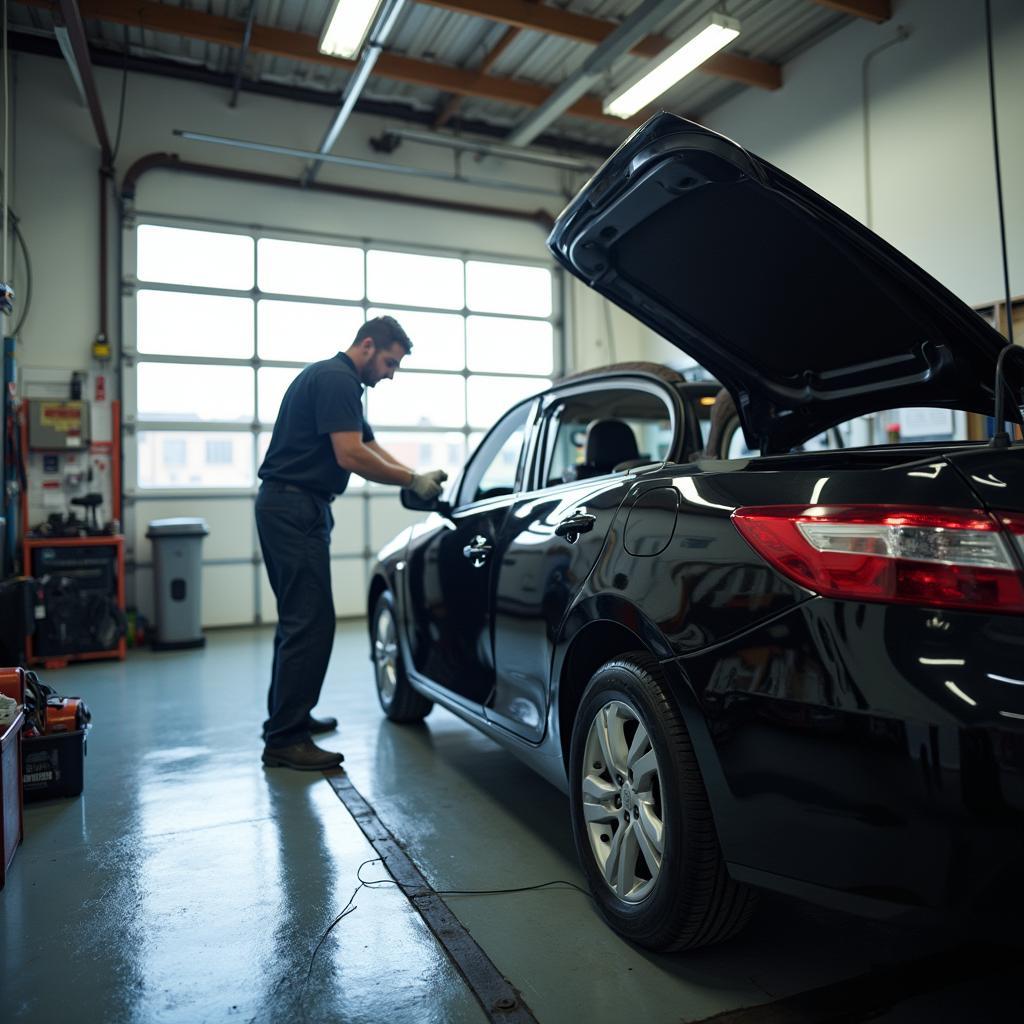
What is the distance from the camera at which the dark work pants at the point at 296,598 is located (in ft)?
11.2

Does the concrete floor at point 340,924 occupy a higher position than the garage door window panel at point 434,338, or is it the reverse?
the garage door window panel at point 434,338

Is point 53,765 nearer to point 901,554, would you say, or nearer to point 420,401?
point 901,554

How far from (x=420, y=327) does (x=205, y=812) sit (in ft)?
23.0

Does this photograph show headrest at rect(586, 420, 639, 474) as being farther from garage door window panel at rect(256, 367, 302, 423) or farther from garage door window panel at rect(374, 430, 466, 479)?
garage door window panel at rect(256, 367, 302, 423)

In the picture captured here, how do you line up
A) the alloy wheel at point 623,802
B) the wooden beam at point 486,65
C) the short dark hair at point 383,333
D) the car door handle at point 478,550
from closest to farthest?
the alloy wheel at point 623,802
the car door handle at point 478,550
the short dark hair at point 383,333
the wooden beam at point 486,65

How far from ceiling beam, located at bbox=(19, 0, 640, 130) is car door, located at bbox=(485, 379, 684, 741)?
220 inches

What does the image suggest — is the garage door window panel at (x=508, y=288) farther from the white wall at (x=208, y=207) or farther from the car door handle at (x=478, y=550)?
the car door handle at (x=478, y=550)

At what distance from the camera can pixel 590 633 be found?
2049 mm

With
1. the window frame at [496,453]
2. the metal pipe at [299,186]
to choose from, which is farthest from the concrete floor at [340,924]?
the metal pipe at [299,186]

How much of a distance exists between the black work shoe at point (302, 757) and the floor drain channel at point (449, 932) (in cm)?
46

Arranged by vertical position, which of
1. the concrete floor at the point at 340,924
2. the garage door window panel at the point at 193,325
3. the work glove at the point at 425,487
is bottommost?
the concrete floor at the point at 340,924

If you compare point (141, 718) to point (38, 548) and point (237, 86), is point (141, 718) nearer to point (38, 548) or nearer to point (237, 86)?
point (38, 548)

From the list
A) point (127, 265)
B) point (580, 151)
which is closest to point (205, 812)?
point (127, 265)

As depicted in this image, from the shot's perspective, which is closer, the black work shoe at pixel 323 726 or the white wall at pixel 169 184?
the black work shoe at pixel 323 726
